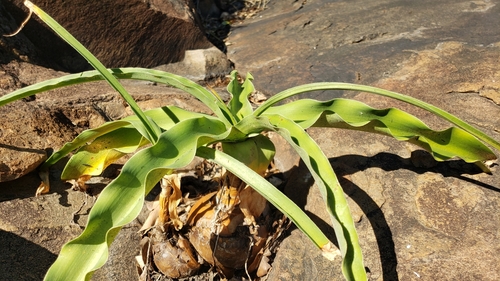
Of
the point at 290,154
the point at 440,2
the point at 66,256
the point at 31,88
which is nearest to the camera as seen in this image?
the point at 66,256

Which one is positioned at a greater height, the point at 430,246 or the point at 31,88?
the point at 31,88

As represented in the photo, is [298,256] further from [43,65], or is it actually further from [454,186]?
[43,65]

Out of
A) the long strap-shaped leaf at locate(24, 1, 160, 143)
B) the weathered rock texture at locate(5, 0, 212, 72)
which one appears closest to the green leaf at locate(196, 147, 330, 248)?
the long strap-shaped leaf at locate(24, 1, 160, 143)

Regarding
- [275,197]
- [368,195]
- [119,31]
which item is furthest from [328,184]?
[119,31]

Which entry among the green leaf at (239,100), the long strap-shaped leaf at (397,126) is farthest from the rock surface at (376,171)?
the green leaf at (239,100)

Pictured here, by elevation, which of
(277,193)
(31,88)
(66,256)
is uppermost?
(31,88)

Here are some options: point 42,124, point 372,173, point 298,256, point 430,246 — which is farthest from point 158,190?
point 430,246

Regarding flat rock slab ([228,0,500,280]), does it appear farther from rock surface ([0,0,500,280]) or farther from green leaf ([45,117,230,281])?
green leaf ([45,117,230,281])

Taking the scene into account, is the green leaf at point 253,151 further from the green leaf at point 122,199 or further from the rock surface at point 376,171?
the rock surface at point 376,171
